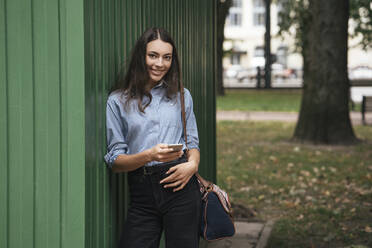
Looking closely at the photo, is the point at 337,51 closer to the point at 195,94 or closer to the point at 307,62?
the point at 307,62

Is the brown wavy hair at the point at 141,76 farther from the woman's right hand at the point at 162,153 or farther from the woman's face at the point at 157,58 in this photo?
the woman's right hand at the point at 162,153

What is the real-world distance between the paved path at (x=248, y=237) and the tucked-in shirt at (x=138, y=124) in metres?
2.63

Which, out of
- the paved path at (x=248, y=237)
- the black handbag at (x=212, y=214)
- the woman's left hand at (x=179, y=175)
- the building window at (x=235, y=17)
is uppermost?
the building window at (x=235, y=17)

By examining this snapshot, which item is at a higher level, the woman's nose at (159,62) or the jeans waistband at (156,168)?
the woman's nose at (159,62)

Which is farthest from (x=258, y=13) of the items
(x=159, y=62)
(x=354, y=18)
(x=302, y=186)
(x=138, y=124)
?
(x=138, y=124)

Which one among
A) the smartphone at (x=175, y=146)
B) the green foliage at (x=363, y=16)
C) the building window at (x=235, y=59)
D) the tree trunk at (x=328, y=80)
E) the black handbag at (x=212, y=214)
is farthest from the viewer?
the building window at (x=235, y=59)

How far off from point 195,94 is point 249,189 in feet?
12.5

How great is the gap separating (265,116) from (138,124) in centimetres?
1707

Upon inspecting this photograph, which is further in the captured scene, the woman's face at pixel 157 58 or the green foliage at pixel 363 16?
the green foliage at pixel 363 16

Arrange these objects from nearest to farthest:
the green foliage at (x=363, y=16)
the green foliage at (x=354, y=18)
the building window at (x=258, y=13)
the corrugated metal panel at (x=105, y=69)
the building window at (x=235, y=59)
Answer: the corrugated metal panel at (x=105, y=69) < the green foliage at (x=363, y=16) < the green foliage at (x=354, y=18) < the building window at (x=258, y=13) < the building window at (x=235, y=59)

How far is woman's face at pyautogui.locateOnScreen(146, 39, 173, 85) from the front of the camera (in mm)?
3412

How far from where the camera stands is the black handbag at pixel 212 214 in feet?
11.5

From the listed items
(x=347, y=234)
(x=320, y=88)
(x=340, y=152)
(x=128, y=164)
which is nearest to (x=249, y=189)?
(x=347, y=234)

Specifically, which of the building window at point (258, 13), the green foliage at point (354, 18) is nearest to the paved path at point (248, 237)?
the green foliage at point (354, 18)
